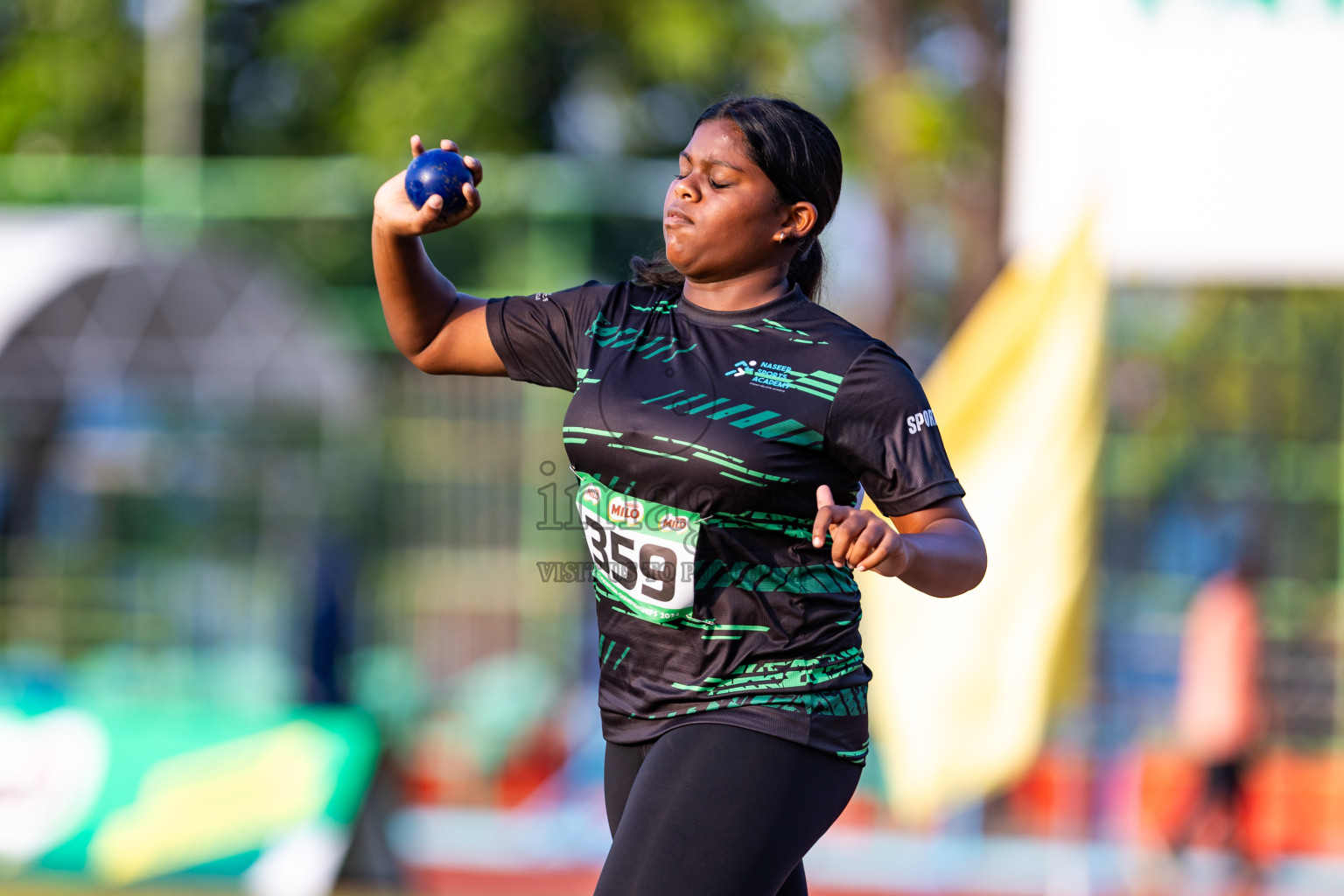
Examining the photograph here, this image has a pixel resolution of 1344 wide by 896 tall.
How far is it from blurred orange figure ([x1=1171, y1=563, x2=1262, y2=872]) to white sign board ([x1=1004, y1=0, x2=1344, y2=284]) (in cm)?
227

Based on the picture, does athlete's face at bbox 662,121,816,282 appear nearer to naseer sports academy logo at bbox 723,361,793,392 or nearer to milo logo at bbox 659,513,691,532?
naseer sports academy logo at bbox 723,361,793,392

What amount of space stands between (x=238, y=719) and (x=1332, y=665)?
6.81 metres

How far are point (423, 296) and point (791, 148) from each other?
0.81 meters

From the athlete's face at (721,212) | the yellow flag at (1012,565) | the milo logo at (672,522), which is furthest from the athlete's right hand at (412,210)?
the yellow flag at (1012,565)

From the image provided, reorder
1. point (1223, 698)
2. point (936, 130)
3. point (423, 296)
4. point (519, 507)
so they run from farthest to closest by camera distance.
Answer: point (936, 130)
point (519, 507)
point (1223, 698)
point (423, 296)

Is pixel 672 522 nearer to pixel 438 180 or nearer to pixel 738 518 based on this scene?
pixel 738 518

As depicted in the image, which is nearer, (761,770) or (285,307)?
(761,770)

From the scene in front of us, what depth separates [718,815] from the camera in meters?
2.81

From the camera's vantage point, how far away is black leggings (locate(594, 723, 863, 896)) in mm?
2795

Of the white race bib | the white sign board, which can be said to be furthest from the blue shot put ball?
the white sign board

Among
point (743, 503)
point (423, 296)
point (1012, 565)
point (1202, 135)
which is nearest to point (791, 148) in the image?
point (743, 503)

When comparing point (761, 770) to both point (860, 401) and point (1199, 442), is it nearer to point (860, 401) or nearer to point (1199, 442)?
point (860, 401)

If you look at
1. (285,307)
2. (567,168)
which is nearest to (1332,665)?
(567,168)

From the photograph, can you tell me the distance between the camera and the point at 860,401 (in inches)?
115
